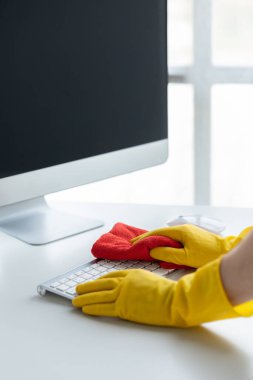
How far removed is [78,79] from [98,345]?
1.91 feet

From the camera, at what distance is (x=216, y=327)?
93 centimetres

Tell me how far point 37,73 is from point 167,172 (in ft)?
5.71

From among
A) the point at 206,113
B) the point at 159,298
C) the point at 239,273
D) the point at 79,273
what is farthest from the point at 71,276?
the point at 206,113

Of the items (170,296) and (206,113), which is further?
(206,113)

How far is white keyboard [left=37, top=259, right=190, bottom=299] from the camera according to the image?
40.6 inches

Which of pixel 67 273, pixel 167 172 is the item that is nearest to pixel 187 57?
pixel 167 172

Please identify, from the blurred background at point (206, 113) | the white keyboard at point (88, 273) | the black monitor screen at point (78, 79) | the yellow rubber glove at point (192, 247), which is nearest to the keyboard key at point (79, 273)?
the white keyboard at point (88, 273)

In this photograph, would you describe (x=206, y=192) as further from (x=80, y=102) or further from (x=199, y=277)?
(x=199, y=277)

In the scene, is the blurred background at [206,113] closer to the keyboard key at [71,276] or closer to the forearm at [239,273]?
the keyboard key at [71,276]

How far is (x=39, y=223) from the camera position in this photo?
1.38 metres

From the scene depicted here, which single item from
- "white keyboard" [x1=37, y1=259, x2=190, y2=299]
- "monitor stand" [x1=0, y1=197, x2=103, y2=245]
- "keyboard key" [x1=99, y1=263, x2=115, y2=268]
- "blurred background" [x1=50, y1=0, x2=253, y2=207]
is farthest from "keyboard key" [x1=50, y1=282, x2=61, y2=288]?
"blurred background" [x1=50, y1=0, x2=253, y2=207]

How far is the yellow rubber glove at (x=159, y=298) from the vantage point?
34.5 inches

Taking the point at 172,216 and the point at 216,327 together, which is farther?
the point at 172,216

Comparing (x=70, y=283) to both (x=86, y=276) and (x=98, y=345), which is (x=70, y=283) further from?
(x=98, y=345)
